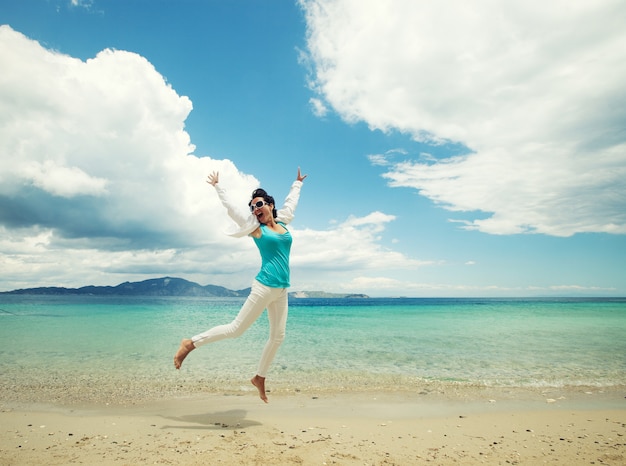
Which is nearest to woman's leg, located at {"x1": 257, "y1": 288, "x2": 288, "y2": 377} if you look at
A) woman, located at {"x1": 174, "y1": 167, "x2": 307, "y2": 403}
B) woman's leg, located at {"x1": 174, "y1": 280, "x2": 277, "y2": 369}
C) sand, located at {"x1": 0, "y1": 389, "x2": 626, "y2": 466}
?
woman, located at {"x1": 174, "y1": 167, "x2": 307, "y2": 403}

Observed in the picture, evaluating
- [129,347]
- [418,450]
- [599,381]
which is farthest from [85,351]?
[599,381]

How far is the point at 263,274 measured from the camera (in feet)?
17.2

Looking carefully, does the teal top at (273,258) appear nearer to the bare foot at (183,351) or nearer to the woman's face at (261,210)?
the woman's face at (261,210)

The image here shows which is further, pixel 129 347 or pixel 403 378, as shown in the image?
pixel 129 347

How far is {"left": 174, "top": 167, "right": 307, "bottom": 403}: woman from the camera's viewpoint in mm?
5199

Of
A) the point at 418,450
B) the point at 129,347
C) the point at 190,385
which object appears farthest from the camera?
the point at 129,347

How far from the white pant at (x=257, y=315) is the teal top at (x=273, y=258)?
11 centimetres

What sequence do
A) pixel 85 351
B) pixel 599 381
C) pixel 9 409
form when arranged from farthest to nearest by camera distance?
pixel 85 351
pixel 599 381
pixel 9 409

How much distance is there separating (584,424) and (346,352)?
8.81 m

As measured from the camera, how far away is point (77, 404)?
6.86 m

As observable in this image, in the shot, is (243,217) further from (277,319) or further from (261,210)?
(277,319)

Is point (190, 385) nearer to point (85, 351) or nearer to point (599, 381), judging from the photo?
point (85, 351)

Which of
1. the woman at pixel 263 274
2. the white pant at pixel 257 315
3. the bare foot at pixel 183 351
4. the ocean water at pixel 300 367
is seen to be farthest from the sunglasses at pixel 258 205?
the ocean water at pixel 300 367

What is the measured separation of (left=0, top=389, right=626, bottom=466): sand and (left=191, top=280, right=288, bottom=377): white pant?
1324 mm
